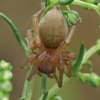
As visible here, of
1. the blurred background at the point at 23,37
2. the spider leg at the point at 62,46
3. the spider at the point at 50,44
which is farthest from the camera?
the blurred background at the point at 23,37

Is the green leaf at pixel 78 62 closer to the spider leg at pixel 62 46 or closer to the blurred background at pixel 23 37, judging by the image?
the spider leg at pixel 62 46

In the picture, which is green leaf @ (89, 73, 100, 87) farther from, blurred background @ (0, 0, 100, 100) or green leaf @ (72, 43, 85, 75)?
blurred background @ (0, 0, 100, 100)

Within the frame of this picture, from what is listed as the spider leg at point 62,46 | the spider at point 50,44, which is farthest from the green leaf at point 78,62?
the spider leg at point 62,46

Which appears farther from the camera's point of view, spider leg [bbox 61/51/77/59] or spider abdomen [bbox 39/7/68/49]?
spider leg [bbox 61/51/77/59]

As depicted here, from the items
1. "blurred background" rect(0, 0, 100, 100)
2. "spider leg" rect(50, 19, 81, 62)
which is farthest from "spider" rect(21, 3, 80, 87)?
"blurred background" rect(0, 0, 100, 100)

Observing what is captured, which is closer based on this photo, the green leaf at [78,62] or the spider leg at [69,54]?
the green leaf at [78,62]

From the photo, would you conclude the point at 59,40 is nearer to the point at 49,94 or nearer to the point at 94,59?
the point at 49,94

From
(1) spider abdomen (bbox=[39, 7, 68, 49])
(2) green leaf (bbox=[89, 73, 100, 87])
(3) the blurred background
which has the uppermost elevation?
(1) spider abdomen (bbox=[39, 7, 68, 49])

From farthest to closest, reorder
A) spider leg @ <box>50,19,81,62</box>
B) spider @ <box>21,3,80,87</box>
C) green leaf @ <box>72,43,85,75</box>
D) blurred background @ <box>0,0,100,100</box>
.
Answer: blurred background @ <box>0,0,100,100</box> → spider leg @ <box>50,19,81,62</box> → spider @ <box>21,3,80,87</box> → green leaf @ <box>72,43,85,75</box>
